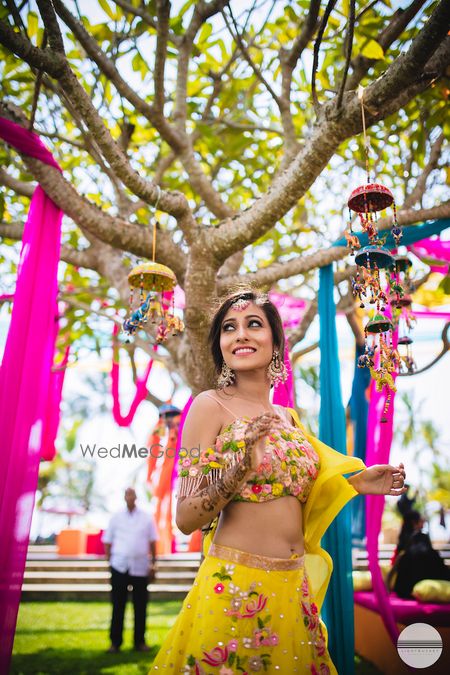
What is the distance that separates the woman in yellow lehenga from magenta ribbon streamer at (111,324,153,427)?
13.0 ft

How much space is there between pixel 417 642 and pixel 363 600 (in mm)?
1633

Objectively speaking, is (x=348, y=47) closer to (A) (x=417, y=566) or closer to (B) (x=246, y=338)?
A: (B) (x=246, y=338)

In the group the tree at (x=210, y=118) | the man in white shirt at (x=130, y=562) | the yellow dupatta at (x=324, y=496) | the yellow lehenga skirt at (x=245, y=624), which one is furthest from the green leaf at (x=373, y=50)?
the man in white shirt at (x=130, y=562)

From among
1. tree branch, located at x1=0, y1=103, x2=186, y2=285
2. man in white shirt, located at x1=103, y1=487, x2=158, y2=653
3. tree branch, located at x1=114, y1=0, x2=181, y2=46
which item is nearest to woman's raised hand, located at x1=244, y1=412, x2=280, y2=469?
tree branch, located at x1=0, y1=103, x2=186, y2=285

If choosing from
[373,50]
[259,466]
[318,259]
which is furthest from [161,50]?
[259,466]

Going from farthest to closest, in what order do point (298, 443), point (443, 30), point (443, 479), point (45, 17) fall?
point (443, 479) < point (45, 17) < point (443, 30) < point (298, 443)

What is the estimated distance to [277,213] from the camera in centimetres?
301

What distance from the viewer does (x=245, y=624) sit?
148cm

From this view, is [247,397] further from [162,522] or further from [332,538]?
[162,522]

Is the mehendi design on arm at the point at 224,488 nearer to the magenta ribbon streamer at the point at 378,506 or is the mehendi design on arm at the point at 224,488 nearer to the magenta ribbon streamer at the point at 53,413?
the magenta ribbon streamer at the point at 378,506

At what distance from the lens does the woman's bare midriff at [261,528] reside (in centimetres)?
159

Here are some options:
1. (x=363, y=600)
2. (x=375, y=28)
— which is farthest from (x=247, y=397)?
(x=363, y=600)

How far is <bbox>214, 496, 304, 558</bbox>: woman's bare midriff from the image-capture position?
5.22ft

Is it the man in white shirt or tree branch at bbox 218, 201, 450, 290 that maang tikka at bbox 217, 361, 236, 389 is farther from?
the man in white shirt
